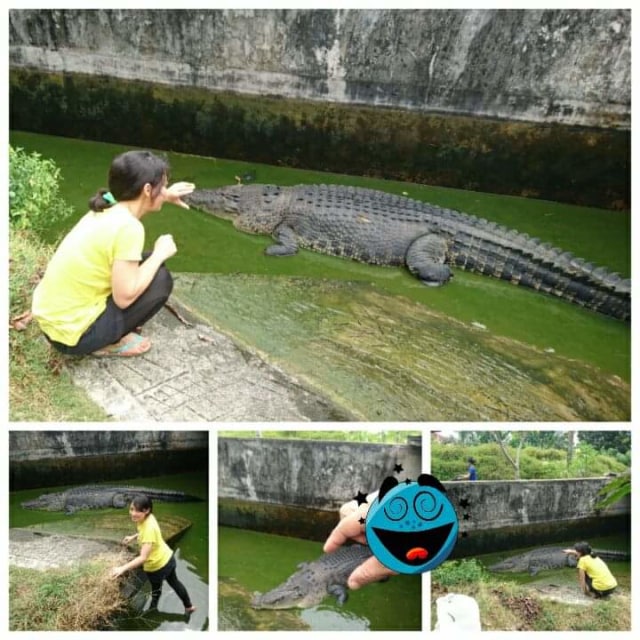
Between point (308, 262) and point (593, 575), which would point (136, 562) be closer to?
point (308, 262)

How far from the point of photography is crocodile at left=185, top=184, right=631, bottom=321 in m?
3.46

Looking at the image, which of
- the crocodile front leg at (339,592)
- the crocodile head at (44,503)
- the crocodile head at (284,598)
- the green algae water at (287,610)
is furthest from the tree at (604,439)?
the crocodile head at (44,503)

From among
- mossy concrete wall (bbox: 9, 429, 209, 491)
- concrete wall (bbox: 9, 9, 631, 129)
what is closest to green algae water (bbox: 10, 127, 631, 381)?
concrete wall (bbox: 9, 9, 631, 129)

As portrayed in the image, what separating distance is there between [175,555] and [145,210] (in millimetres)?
1498

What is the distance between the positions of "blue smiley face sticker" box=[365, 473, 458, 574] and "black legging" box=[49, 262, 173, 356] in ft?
4.14

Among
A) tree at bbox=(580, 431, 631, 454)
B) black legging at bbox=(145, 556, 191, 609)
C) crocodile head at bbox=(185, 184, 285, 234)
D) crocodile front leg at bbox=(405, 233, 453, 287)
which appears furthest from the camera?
crocodile head at bbox=(185, 184, 285, 234)

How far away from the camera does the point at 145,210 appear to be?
2490 millimetres

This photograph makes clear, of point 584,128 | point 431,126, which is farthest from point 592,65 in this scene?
point 431,126

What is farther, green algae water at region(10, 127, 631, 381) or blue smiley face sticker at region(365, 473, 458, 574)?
green algae water at region(10, 127, 631, 381)

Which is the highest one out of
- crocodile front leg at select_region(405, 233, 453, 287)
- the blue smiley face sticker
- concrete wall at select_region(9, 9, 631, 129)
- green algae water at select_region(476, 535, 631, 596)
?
concrete wall at select_region(9, 9, 631, 129)

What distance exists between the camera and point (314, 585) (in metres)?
2.80

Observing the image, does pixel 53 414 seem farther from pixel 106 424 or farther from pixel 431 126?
pixel 431 126

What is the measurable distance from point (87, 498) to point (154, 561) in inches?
17.1

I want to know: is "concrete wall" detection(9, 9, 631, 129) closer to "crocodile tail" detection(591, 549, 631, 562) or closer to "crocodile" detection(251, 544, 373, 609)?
"crocodile tail" detection(591, 549, 631, 562)
